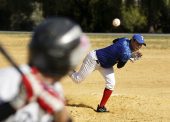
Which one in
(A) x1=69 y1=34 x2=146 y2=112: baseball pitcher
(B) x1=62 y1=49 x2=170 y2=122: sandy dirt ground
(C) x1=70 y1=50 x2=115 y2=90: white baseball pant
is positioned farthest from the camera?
(C) x1=70 y1=50 x2=115 y2=90: white baseball pant

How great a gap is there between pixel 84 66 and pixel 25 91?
875 cm

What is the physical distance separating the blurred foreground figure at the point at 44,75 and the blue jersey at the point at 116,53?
7.91 m

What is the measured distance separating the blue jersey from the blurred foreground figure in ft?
26.0

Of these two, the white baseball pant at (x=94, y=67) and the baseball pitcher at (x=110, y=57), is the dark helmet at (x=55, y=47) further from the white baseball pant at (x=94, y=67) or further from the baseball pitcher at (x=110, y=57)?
the white baseball pant at (x=94, y=67)

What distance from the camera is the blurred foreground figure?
2.16 meters

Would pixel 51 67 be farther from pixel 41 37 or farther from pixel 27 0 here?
pixel 27 0

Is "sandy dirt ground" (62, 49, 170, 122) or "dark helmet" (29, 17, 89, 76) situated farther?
"sandy dirt ground" (62, 49, 170, 122)

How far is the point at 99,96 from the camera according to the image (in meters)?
12.4

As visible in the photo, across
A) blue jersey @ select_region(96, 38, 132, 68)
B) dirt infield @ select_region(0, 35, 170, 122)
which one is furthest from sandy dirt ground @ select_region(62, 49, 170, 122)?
blue jersey @ select_region(96, 38, 132, 68)

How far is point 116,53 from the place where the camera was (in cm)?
1040

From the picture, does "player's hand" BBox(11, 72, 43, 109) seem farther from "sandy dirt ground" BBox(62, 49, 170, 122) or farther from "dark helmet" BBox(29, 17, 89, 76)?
"sandy dirt ground" BBox(62, 49, 170, 122)

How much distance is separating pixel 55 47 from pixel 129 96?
34.3 feet

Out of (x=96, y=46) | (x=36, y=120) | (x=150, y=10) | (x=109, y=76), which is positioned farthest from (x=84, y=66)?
(x=150, y=10)

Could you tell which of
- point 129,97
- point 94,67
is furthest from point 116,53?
point 129,97
